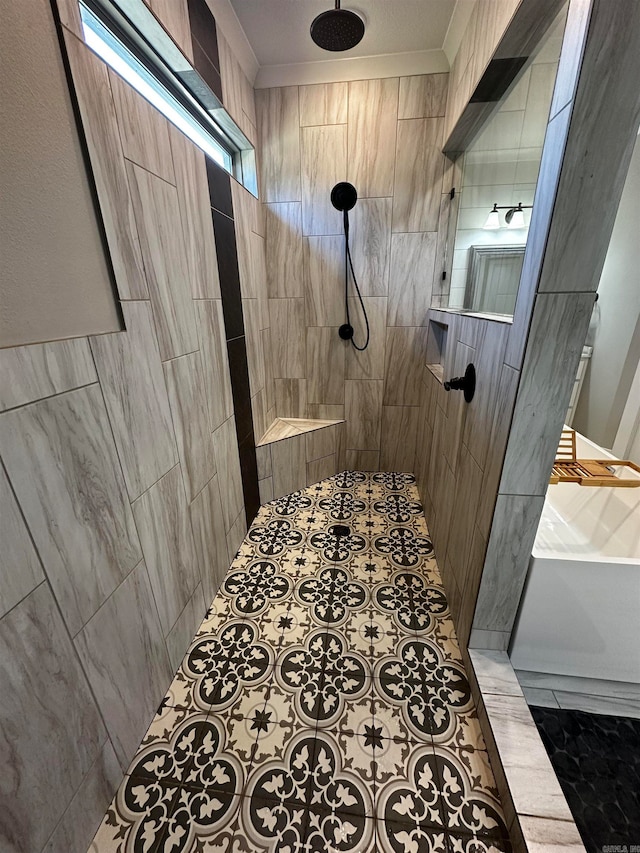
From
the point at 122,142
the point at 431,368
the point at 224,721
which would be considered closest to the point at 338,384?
the point at 431,368

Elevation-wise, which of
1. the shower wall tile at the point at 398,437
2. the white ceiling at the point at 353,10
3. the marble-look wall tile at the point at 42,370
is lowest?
the shower wall tile at the point at 398,437

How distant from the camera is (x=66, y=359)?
2.51ft

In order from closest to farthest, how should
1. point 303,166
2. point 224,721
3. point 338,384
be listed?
point 224,721
point 303,166
point 338,384

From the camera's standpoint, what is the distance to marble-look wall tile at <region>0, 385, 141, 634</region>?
0.68 metres

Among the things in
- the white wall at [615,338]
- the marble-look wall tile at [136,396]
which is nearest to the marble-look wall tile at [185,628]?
the marble-look wall tile at [136,396]

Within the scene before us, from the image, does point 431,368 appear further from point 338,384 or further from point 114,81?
point 114,81

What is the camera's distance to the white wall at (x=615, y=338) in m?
1.55

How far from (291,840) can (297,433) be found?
178 cm

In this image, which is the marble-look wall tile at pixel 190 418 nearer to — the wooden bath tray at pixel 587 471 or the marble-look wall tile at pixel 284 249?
the marble-look wall tile at pixel 284 249

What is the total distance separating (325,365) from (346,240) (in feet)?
2.67

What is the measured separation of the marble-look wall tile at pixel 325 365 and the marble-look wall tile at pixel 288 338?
59 mm

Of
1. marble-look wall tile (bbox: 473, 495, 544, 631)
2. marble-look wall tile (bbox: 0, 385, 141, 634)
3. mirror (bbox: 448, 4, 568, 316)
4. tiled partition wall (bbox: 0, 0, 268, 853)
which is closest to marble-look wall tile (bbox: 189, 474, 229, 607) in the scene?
tiled partition wall (bbox: 0, 0, 268, 853)

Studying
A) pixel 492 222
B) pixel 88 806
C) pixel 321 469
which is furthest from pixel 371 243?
pixel 88 806

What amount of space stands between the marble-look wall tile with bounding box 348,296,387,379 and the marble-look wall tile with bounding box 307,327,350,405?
2.8 inches
